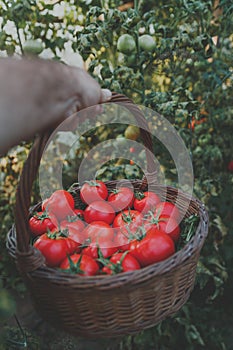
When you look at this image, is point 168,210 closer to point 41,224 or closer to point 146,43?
point 41,224

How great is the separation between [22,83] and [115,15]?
33.7 inches

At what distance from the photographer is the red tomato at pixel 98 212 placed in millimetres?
1142

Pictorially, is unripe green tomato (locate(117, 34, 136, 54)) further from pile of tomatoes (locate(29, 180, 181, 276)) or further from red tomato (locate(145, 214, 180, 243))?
red tomato (locate(145, 214, 180, 243))

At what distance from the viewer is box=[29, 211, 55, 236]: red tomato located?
1.08 meters

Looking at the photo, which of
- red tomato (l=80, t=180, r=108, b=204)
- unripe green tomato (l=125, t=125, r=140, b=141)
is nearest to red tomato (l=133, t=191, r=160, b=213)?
red tomato (l=80, t=180, r=108, b=204)

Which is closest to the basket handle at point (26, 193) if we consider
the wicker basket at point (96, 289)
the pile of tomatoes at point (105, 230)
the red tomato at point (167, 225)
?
the wicker basket at point (96, 289)

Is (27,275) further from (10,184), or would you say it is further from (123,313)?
(10,184)

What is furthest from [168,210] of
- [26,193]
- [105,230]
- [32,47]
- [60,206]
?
[32,47]

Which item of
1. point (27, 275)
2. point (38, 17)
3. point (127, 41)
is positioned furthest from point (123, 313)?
point (38, 17)

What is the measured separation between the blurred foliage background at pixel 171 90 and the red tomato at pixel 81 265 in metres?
0.48

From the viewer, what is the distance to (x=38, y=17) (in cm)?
163

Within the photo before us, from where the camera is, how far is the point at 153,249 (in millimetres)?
929

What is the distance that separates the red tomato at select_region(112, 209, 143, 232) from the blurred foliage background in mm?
433

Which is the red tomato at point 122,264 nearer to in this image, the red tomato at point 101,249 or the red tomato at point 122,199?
the red tomato at point 101,249
